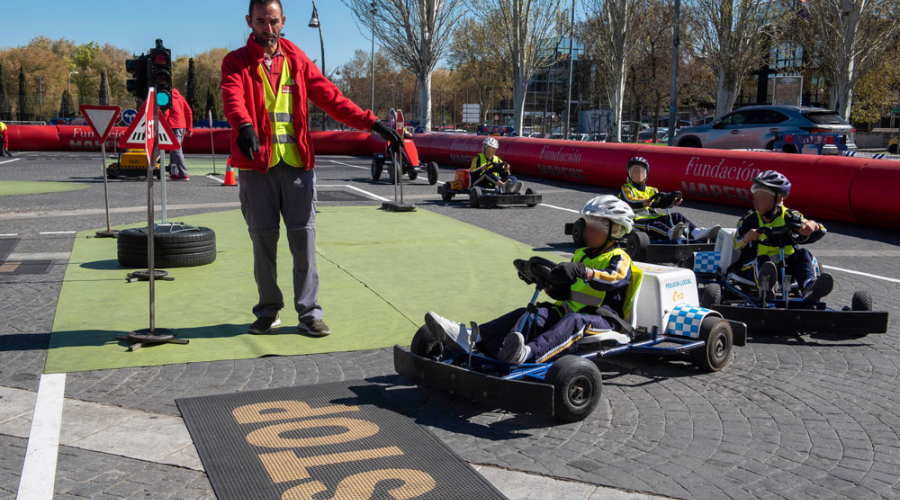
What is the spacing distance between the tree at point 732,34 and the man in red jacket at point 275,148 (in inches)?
1428

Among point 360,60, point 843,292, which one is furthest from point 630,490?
point 360,60

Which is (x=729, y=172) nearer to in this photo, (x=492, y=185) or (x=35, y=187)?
(x=492, y=185)

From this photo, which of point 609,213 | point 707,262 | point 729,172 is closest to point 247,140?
point 609,213

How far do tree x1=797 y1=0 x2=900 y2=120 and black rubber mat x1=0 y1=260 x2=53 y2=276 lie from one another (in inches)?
1355

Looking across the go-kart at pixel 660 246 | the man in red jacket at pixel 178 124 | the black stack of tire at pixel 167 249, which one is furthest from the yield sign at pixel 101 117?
the go-kart at pixel 660 246

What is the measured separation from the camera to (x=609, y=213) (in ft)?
16.1

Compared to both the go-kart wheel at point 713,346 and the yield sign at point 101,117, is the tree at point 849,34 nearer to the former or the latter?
the yield sign at point 101,117

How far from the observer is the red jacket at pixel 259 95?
5398 millimetres

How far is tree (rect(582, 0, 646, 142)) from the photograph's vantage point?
3950 centimetres

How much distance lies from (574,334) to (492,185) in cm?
1045

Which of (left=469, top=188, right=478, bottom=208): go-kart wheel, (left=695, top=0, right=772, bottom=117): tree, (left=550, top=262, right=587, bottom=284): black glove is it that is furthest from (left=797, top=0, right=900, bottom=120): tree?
(left=550, top=262, right=587, bottom=284): black glove

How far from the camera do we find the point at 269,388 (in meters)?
4.71

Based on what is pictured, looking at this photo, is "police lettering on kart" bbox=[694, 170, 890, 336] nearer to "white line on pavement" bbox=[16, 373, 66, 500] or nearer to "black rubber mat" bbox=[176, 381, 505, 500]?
"black rubber mat" bbox=[176, 381, 505, 500]

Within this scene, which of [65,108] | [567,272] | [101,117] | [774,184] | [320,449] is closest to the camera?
[320,449]
